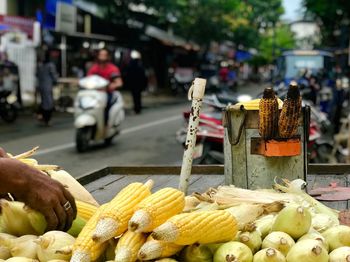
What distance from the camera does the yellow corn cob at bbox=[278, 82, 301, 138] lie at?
3432 mm

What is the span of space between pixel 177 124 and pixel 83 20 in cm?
1112

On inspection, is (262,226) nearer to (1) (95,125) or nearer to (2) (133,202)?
(2) (133,202)

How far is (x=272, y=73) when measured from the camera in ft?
68.6

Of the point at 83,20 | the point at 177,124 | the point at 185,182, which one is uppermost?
the point at 83,20

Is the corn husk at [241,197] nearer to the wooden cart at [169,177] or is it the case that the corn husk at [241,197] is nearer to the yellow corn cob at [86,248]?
the yellow corn cob at [86,248]

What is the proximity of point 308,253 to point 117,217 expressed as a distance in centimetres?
67

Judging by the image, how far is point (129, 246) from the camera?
2.14 m

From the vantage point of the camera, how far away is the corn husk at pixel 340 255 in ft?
7.13

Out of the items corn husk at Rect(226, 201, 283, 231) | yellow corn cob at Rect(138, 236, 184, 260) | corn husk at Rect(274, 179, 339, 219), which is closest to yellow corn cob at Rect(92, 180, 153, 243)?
yellow corn cob at Rect(138, 236, 184, 260)

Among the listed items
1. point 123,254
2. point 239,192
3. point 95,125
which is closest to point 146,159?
point 95,125

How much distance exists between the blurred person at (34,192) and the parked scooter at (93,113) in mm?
9330

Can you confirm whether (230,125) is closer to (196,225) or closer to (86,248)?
(196,225)

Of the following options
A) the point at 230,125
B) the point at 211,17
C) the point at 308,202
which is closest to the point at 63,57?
the point at 211,17

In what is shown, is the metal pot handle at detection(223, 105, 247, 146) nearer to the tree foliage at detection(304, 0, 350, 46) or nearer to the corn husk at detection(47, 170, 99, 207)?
the corn husk at detection(47, 170, 99, 207)
